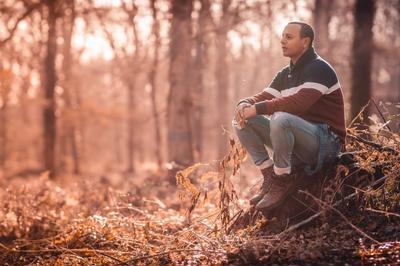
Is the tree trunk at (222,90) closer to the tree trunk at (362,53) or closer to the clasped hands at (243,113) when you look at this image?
the tree trunk at (362,53)

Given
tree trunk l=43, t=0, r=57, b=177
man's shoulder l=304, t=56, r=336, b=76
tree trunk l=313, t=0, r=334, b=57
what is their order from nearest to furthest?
man's shoulder l=304, t=56, r=336, b=76, tree trunk l=313, t=0, r=334, b=57, tree trunk l=43, t=0, r=57, b=177

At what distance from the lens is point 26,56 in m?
23.5

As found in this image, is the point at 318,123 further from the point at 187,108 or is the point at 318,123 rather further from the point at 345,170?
the point at 187,108

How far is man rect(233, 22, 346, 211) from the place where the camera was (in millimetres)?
5133

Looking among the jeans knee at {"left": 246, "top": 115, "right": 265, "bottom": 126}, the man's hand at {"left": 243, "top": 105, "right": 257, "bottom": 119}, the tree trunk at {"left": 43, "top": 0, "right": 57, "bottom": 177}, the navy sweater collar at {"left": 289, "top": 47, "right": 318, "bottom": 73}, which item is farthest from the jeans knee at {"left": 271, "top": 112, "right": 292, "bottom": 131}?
the tree trunk at {"left": 43, "top": 0, "right": 57, "bottom": 177}

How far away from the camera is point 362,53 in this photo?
13.6 meters

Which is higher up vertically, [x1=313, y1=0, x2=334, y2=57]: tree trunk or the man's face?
[x1=313, y1=0, x2=334, y2=57]: tree trunk

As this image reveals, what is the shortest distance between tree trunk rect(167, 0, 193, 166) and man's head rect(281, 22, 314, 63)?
21.6 feet

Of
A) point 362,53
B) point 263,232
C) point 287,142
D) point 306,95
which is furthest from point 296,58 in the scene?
point 362,53

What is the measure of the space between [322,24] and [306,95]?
13866 millimetres

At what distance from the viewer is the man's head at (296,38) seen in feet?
17.6

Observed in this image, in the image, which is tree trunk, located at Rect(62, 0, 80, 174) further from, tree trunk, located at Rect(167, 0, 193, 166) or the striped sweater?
the striped sweater

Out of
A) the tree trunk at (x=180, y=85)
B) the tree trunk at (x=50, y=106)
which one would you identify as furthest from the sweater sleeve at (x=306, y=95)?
the tree trunk at (x=50, y=106)

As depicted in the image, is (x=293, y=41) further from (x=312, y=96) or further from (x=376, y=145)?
(x=376, y=145)
